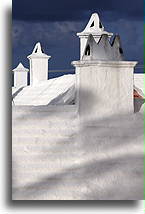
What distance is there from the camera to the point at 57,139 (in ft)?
14.0

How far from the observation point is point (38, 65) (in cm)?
1042

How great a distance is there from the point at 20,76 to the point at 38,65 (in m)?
1.57

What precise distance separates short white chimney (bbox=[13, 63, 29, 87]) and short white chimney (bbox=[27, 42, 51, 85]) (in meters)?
0.88

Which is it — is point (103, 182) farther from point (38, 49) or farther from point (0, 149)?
point (38, 49)

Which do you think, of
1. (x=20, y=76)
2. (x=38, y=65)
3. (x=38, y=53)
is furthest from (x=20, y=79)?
(x=38, y=53)

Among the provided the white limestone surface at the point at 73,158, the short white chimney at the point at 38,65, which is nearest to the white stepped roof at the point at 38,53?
the short white chimney at the point at 38,65

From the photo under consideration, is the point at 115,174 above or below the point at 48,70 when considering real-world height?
below

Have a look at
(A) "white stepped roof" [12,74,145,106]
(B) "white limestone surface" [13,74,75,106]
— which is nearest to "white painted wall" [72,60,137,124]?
(B) "white limestone surface" [13,74,75,106]

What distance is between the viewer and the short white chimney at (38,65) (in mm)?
10266

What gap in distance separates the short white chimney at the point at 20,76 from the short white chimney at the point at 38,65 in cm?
88

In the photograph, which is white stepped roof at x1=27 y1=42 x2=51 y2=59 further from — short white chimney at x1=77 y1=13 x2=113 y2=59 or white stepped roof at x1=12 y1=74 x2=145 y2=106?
short white chimney at x1=77 y1=13 x2=113 y2=59

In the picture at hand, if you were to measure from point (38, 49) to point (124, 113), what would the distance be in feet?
20.1

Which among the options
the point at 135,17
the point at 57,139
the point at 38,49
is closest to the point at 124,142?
the point at 57,139

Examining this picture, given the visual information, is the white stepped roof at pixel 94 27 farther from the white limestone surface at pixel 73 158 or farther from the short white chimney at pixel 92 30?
the white limestone surface at pixel 73 158
